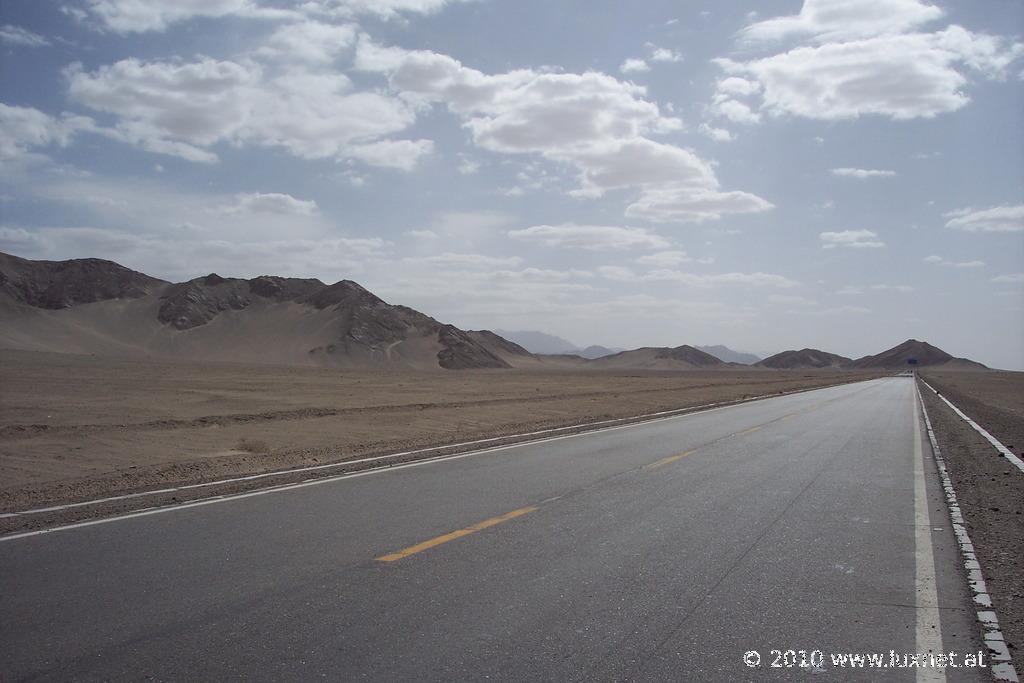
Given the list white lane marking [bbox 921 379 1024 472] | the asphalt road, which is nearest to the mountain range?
white lane marking [bbox 921 379 1024 472]

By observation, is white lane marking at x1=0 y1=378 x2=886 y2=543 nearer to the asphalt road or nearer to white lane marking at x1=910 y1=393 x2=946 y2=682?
the asphalt road

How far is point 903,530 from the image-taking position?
9180 mm

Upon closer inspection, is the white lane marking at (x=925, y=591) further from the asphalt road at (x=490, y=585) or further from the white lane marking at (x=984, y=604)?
the white lane marking at (x=984, y=604)

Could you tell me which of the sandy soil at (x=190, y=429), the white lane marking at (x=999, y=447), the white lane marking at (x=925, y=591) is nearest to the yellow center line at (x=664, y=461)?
the white lane marking at (x=925, y=591)

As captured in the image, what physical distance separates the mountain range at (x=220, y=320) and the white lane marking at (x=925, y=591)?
105 meters

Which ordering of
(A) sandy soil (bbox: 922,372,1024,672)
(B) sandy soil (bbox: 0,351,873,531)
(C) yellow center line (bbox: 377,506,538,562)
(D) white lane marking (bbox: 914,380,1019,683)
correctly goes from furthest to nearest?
1. (B) sandy soil (bbox: 0,351,873,531)
2. (C) yellow center line (bbox: 377,506,538,562)
3. (A) sandy soil (bbox: 922,372,1024,672)
4. (D) white lane marking (bbox: 914,380,1019,683)

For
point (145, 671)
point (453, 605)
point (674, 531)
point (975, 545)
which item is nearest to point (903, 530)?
point (975, 545)

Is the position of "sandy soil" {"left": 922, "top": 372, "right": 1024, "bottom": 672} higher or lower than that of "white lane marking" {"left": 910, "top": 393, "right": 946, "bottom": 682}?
higher

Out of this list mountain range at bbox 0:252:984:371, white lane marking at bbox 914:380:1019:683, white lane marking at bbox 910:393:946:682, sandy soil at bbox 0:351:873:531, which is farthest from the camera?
mountain range at bbox 0:252:984:371

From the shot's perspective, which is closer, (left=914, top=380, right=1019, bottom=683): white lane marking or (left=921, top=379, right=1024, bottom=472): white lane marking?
(left=914, top=380, right=1019, bottom=683): white lane marking

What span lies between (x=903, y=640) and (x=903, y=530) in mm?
4090

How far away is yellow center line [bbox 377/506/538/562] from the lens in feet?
24.5

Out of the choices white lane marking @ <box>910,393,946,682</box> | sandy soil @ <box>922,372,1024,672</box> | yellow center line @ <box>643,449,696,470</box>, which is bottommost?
yellow center line @ <box>643,449,696,470</box>

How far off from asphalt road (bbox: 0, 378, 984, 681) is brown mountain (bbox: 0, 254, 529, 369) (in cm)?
10682
